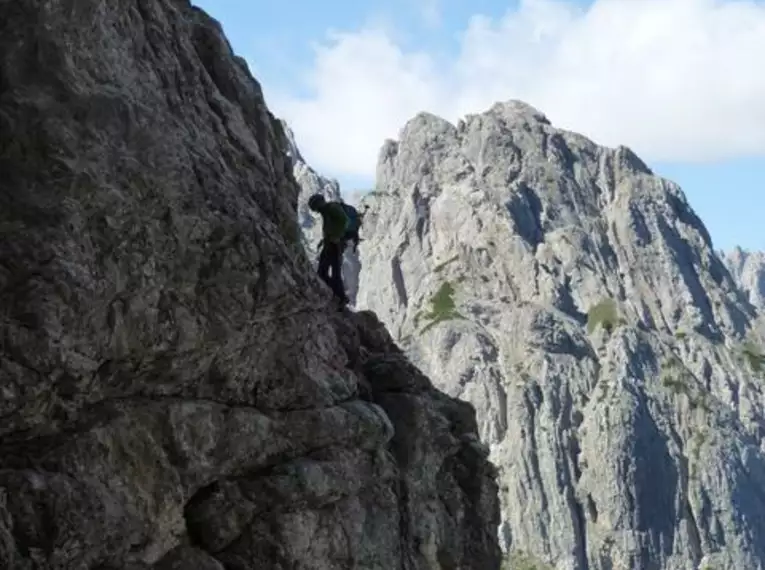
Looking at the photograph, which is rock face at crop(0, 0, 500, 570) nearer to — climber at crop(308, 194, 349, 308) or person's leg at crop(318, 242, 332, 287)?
climber at crop(308, 194, 349, 308)

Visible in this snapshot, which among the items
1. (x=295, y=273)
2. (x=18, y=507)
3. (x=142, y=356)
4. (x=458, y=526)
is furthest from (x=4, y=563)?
(x=458, y=526)

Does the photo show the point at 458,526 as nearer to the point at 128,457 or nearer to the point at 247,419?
the point at 247,419

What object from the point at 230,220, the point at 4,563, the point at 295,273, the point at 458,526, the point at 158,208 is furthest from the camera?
the point at 458,526

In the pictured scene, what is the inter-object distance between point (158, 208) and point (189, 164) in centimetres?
173

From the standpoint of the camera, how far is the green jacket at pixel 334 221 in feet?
104

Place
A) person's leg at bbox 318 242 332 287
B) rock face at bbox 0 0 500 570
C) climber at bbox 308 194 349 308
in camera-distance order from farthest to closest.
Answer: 1. person's leg at bbox 318 242 332 287
2. climber at bbox 308 194 349 308
3. rock face at bbox 0 0 500 570

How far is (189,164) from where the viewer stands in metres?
23.2

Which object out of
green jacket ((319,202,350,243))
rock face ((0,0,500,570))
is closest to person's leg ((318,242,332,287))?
green jacket ((319,202,350,243))

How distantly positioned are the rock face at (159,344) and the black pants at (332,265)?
3.65 m

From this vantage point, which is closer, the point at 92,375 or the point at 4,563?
the point at 4,563

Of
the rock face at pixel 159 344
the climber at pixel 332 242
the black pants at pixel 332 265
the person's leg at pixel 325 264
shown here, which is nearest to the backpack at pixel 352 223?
the climber at pixel 332 242

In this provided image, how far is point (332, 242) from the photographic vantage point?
107 feet

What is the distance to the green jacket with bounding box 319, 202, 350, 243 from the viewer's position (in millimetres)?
31719

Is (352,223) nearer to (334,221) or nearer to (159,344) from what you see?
(334,221)
